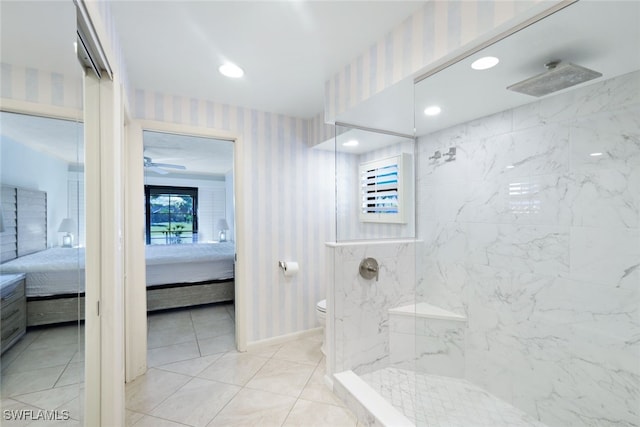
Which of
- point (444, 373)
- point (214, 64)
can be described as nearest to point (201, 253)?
point (214, 64)

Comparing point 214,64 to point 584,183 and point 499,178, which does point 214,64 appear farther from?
point 584,183

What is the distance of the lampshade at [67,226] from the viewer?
91 cm

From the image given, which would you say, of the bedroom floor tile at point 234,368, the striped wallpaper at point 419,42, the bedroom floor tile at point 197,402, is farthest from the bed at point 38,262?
the striped wallpaper at point 419,42

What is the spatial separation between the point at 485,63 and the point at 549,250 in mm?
1267

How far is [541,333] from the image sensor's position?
189 centimetres

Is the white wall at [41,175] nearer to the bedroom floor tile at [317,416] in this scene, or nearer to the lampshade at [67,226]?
the lampshade at [67,226]

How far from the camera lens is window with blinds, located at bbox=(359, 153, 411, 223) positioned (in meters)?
2.53

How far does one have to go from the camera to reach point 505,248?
209cm

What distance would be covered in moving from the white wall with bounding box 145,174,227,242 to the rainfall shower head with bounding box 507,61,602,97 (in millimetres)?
6819

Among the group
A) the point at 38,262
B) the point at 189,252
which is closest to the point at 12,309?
the point at 38,262

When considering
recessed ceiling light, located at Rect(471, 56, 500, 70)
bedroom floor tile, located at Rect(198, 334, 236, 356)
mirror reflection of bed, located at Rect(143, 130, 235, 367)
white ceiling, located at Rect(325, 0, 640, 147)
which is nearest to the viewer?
white ceiling, located at Rect(325, 0, 640, 147)

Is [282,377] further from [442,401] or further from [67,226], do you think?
[67,226]

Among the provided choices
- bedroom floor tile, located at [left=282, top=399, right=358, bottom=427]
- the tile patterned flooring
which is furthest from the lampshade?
bedroom floor tile, located at [left=282, top=399, right=358, bottom=427]

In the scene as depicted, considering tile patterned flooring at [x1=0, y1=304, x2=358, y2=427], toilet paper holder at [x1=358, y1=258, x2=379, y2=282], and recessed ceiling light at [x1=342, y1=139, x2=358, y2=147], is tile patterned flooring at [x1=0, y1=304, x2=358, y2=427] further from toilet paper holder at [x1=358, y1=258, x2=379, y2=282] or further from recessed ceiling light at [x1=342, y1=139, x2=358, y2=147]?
recessed ceiling light at [x1=342, y1=139, x2=358, y2=147]
